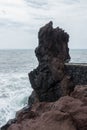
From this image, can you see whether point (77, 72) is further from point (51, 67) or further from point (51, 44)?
point (51, 44)

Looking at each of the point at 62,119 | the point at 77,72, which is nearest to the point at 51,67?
the point at 77,72

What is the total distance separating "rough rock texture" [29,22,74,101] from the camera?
2674cm

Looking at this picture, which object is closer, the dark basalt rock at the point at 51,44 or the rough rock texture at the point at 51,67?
the rough rock texture at the point at 51,67

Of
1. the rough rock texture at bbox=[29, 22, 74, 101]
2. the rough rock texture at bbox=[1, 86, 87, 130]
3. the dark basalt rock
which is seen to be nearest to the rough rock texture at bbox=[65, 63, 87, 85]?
the rough rock texture at bbox=[29, 22, 74, 101]

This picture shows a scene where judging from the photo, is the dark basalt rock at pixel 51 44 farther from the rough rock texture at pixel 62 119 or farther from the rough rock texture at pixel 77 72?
the rough rock texture at pixel 62 119

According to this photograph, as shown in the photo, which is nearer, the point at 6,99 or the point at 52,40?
the point at 52,40

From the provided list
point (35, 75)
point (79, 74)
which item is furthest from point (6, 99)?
point (79, 74)

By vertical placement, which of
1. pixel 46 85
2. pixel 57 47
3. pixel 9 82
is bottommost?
pixel 9 82

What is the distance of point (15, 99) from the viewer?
3894 centimetres

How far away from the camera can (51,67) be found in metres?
27.5

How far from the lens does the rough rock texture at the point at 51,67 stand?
26739 mm

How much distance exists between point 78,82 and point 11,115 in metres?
8.29

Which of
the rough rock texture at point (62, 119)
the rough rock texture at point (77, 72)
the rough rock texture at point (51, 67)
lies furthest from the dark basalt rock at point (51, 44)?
the rough rock texture at point (62, 119)

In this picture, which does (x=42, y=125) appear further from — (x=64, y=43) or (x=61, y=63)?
(x=64, y=43)
